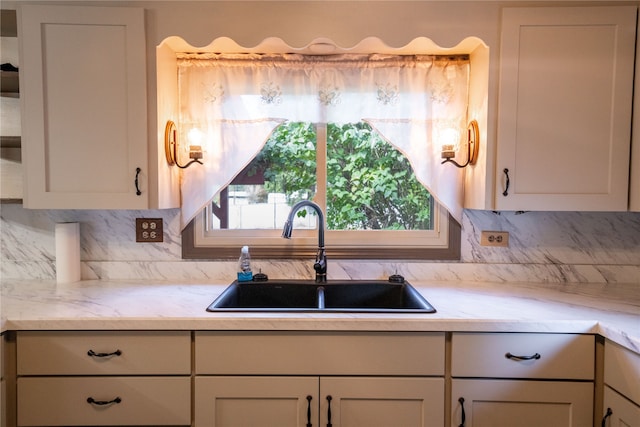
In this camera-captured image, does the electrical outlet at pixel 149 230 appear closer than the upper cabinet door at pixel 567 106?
→ No

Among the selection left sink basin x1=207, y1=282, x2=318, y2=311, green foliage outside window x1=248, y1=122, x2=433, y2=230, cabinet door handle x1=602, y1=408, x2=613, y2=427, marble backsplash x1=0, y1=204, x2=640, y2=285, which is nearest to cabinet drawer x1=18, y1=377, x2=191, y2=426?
left sink basin x1=207, y1=282, x2=318, y2=311

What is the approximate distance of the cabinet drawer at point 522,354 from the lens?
129 centimetres

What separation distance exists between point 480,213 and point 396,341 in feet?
2.93

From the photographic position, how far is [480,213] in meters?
1.87

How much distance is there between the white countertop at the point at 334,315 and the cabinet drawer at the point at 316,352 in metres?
0.04

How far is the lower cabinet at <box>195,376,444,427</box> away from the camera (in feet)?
4.29

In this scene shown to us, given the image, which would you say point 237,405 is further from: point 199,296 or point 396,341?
point 396,341

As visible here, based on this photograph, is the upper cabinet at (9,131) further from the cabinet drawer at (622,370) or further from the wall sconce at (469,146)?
the cabinet drawer at (622,370)

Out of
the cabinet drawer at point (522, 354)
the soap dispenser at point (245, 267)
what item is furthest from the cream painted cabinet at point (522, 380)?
the soap dispenser at point (245, 267)

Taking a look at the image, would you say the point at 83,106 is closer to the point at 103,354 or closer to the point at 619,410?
the point at 103,354

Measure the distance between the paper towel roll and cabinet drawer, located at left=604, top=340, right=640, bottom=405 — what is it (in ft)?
7.29

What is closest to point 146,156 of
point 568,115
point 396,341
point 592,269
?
point 396,341

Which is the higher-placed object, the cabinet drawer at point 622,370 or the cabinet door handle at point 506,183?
the cabinet door handle at point 506,183

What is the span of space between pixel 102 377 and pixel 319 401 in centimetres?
77
